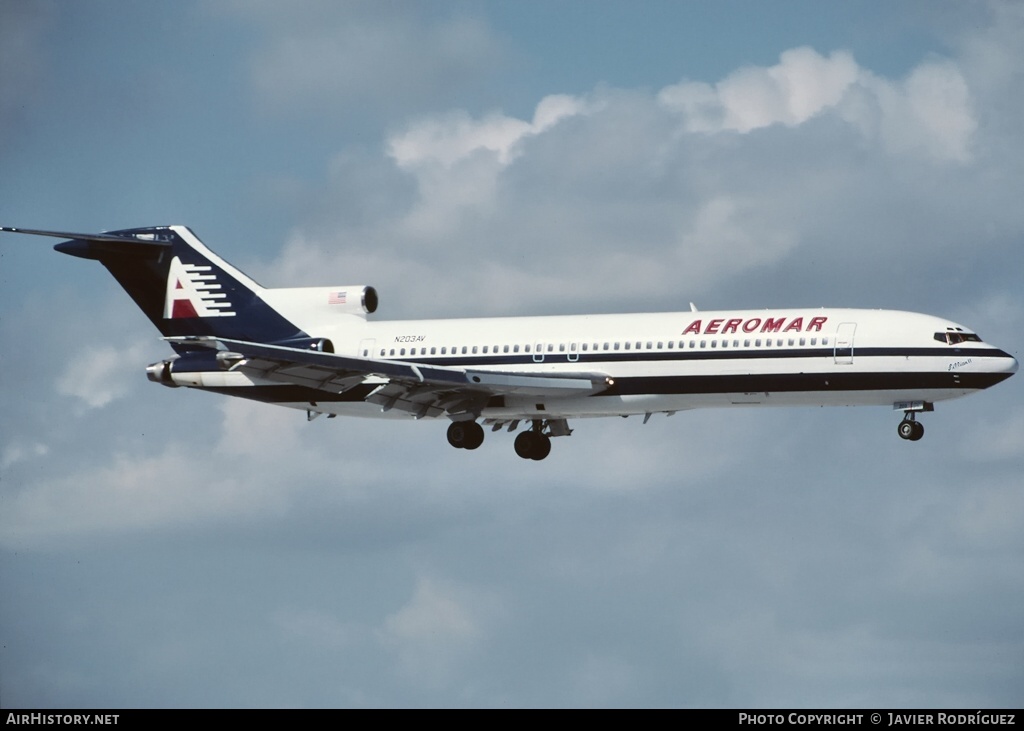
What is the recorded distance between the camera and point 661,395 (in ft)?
196

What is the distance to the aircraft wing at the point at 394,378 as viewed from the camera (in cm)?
5831

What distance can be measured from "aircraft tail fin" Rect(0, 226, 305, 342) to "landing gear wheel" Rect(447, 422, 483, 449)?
999cm

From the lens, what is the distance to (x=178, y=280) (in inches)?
2739

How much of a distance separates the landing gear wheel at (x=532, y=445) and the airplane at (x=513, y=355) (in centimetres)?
7

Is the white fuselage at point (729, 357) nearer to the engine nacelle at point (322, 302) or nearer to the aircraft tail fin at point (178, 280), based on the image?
the engine nacelle at point (322, 302)

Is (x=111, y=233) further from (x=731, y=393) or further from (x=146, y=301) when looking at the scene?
(x=731, y=393)

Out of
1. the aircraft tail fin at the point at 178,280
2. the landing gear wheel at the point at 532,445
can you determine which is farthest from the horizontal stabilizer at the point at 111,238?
the landing gear wheel at the point at 532,445

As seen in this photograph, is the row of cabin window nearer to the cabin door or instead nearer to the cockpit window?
the cabin door

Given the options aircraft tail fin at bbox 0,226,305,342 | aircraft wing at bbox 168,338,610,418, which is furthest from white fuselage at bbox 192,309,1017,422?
aircraft tail fin at bbox 0,226,305,342

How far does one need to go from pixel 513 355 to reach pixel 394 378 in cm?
482

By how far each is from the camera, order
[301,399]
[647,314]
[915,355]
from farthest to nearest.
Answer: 1. [301,399]
2. [647,314]
3. [915,355]

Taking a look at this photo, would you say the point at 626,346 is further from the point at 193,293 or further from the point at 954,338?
Result: the point at 193,293
